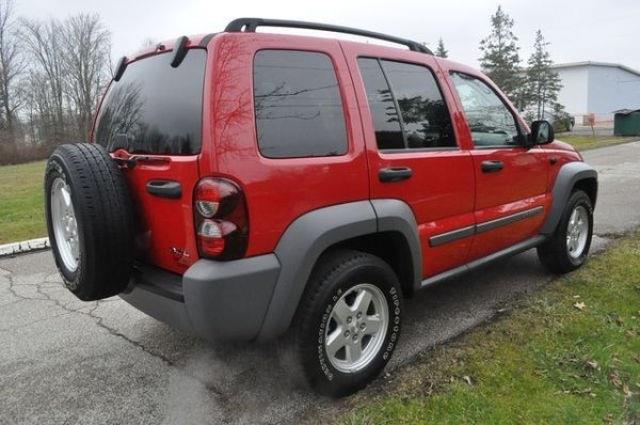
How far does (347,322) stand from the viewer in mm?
2881

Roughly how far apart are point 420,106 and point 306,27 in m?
0.93

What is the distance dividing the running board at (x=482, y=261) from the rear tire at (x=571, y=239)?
0.22m

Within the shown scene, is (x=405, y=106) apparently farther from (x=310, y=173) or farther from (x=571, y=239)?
(x=571, y=239)

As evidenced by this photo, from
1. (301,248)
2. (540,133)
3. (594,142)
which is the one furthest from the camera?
(594,142)

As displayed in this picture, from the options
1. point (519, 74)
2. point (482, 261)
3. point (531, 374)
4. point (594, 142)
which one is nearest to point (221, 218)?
point (531, 374)

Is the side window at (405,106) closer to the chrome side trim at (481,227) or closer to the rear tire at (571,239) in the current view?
the chrome side trim at (481,227)

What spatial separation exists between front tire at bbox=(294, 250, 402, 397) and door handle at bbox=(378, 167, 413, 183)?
0.45m

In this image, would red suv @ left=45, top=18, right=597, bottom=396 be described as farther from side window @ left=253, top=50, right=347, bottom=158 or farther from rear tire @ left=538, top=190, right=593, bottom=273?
rear tire @ left=538, top=190, right=593, bottom=273

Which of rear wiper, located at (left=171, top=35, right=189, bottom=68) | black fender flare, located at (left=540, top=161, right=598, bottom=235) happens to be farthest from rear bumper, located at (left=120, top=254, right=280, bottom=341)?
black fender flare, located at (left=540, top=161, right=598, bottom=235)

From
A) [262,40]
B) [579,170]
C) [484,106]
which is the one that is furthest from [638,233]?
[262,40]

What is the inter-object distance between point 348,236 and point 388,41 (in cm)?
149

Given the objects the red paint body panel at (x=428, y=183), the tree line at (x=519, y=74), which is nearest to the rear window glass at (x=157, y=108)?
the red paint body panel at (x=428, y=183)

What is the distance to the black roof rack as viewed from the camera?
2.62 metres

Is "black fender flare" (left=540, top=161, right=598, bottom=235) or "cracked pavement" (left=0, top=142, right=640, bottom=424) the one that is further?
"black fender flare" (left=540, top=161, right=598, bottom=235)
